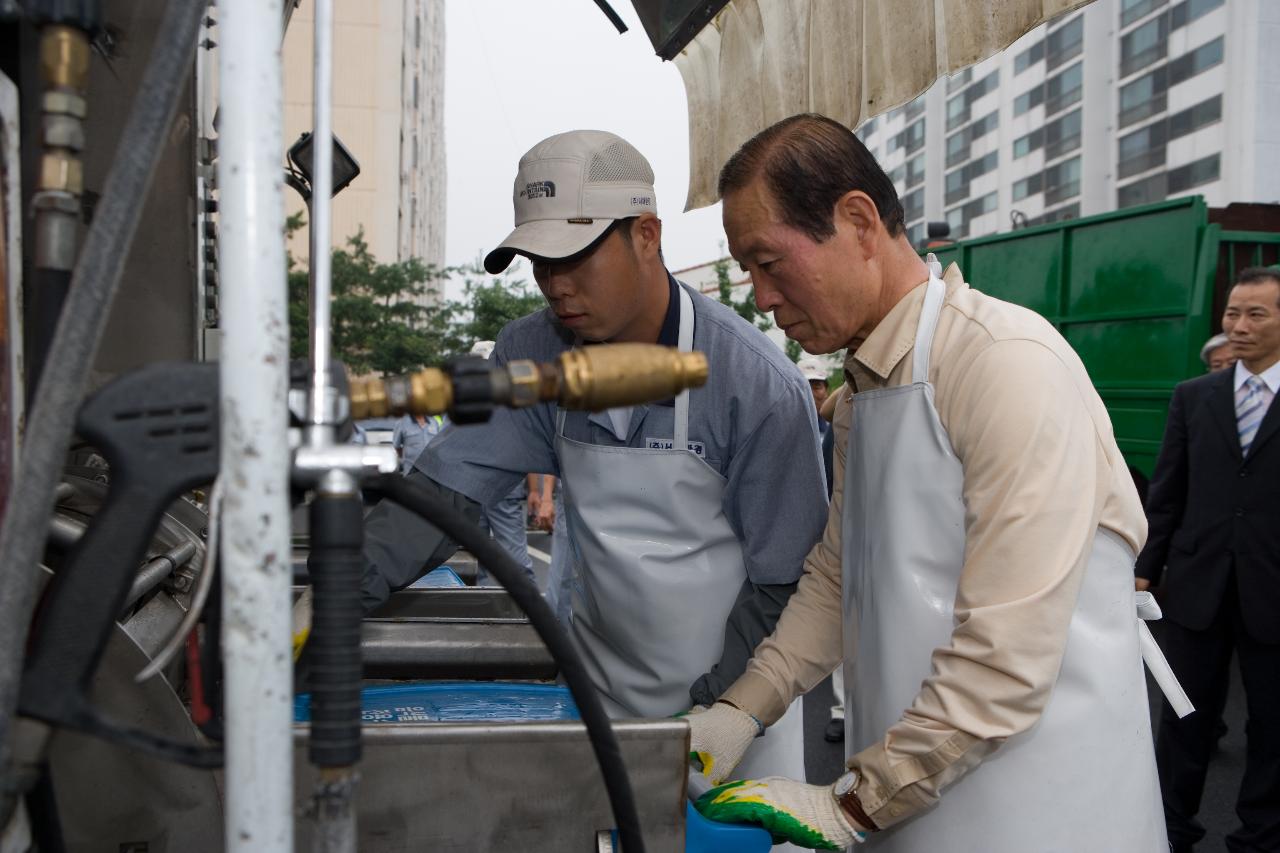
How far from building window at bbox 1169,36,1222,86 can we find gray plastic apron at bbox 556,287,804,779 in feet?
123

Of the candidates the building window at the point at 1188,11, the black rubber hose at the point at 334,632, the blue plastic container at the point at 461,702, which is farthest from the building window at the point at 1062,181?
the black rubber hose at the point at 334,632

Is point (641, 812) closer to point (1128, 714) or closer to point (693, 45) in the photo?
point (1128, 714)

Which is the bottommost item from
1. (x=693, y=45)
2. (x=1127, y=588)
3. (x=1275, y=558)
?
(x=1275, y=558)

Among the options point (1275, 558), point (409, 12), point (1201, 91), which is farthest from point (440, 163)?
point (1275, 558)

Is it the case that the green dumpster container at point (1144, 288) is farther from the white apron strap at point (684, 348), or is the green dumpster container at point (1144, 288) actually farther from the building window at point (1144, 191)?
the building window at point (1144, 191)

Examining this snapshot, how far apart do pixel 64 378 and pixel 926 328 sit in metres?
1.21

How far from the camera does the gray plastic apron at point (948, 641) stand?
4.89ft

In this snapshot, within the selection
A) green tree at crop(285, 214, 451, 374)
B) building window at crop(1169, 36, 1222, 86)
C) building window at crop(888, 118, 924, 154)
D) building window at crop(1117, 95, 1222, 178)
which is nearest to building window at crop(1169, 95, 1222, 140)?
building window at crop(1117, 95, 1222, 178)

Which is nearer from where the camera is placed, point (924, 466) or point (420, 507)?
point (420, 507)

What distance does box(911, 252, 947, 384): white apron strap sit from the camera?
1.56 meters

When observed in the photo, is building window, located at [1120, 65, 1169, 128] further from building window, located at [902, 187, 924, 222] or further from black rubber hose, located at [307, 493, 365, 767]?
black rubber hose, located at [307, 493, 365, 767]

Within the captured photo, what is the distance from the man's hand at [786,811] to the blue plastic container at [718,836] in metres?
0.01

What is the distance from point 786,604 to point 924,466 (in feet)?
2.10

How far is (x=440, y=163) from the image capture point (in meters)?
60.8
